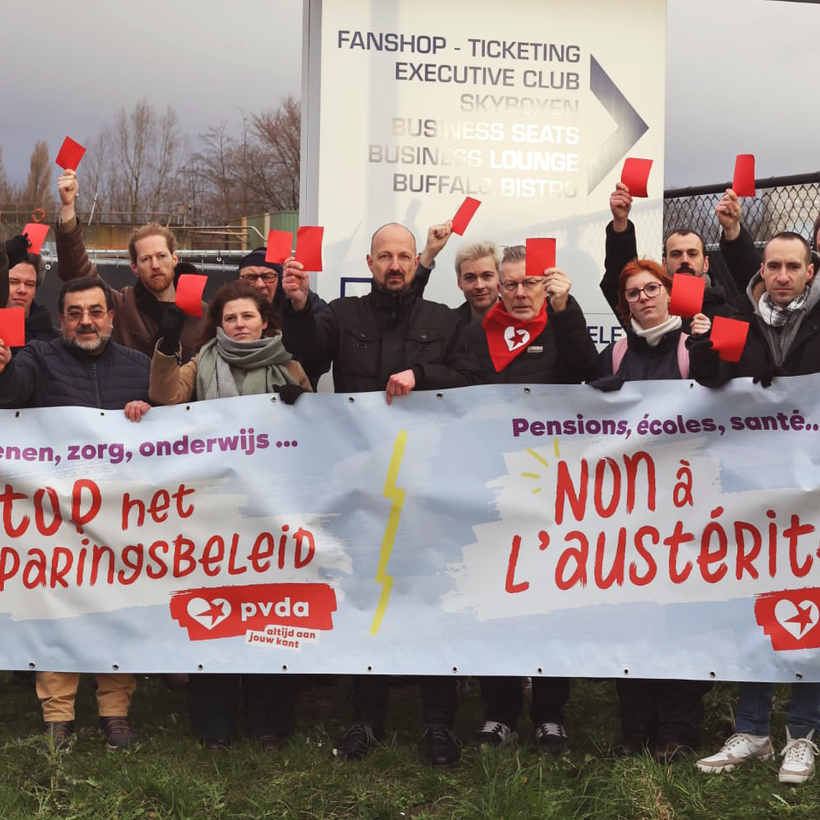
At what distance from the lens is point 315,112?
6781 mm

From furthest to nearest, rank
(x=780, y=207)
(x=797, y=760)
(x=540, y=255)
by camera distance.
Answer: (x=780, y=207) < (x=540, y=255) < (x=797, y=760)

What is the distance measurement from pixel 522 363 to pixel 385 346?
1.87 feet

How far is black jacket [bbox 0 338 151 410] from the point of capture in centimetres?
510

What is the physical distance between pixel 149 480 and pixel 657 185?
3.64 m

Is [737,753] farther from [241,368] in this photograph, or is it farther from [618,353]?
[241,368]

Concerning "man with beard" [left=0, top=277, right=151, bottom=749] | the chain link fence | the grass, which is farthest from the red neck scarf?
the chain link fence

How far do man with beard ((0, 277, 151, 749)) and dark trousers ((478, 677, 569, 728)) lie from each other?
4.74 feet

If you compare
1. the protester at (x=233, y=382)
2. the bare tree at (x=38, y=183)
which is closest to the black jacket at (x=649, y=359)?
the protester at (x=233, y=382)

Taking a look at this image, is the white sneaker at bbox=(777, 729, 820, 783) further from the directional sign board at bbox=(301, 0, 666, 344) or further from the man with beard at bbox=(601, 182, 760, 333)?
the directional sign board at bbox=(301, 0, 666, 344)

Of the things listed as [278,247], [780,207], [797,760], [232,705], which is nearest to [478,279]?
[278,247]

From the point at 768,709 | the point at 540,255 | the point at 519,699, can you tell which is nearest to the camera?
the point at 540,255

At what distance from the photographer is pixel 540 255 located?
4.66 m

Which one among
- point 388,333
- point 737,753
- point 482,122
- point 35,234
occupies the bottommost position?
point 737,753

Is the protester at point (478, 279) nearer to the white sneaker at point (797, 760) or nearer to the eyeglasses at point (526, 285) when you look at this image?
the eyeglasses at point (526, 285)
